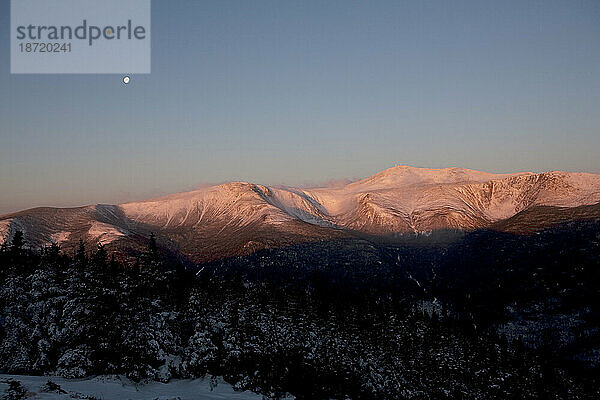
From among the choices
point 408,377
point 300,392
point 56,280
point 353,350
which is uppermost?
point 56,280

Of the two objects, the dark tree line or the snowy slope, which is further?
the dark tree line

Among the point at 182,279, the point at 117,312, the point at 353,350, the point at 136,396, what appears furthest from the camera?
the point at 182,279

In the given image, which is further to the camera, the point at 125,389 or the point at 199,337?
the point at 199,337

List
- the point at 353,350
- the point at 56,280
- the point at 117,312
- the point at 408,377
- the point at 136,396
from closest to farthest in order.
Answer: the point at 136,396 < the point at 117,312 < the point at 56,280 < the point at 353,350 < the point at 408,377

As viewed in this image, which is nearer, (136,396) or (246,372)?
(136,396)

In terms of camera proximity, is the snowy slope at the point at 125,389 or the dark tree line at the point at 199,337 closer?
the snowy slope at the point at 125,389

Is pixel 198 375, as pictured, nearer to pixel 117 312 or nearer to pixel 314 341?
pixel 117 312

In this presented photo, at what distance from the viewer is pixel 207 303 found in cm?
5775

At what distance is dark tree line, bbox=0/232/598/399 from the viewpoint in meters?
40.8

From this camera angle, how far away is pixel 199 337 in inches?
1823

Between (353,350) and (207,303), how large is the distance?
21.6 metres

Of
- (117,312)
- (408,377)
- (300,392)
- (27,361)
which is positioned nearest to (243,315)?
(117,312)

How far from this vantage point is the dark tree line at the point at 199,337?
1606 inches

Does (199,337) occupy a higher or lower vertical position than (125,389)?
lower
